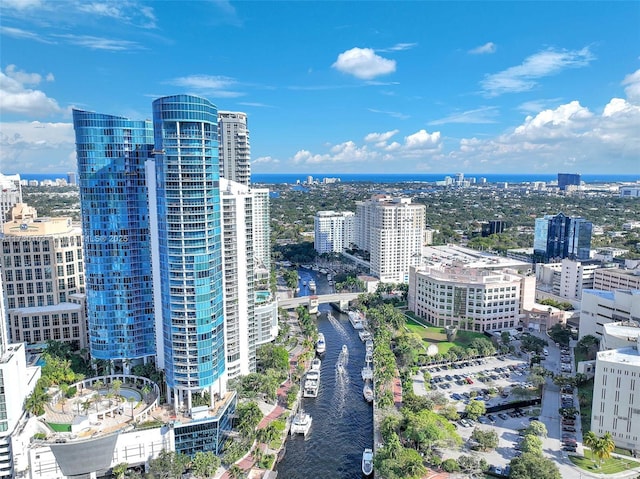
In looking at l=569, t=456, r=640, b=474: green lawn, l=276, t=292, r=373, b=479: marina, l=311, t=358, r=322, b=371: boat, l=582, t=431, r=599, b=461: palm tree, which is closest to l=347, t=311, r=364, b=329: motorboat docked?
l=276, t=292, r=373, b=479: marina

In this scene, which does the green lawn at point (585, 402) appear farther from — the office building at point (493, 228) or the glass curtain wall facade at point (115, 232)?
the office building at point (493, 228)

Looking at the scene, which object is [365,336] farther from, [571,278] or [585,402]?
[571,278]

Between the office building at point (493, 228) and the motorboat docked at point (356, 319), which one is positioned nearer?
the motorboat docked at point (356, 319)

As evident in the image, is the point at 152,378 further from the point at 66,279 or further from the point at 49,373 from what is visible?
the point at 66,279

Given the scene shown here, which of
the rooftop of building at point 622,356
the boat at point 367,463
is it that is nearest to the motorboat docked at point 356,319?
the boat at point 367,463

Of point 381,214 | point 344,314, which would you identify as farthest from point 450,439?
point 381,214
